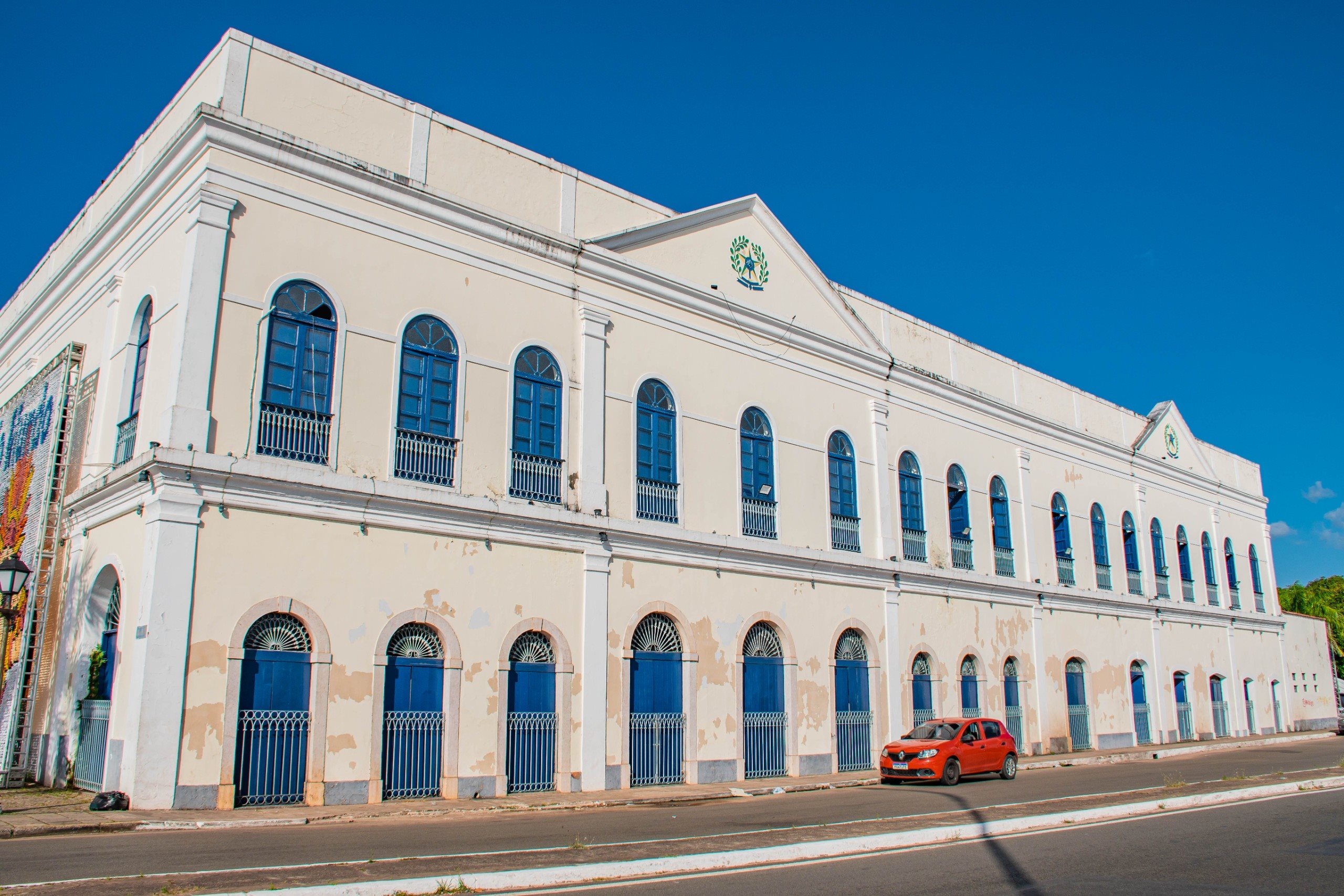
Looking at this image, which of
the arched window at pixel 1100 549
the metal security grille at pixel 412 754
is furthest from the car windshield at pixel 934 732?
the arched window at pixel 1100 549

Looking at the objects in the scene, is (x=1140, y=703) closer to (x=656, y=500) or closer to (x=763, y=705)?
(x=763, y=705)

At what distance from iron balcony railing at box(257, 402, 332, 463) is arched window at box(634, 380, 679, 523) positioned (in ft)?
18.1

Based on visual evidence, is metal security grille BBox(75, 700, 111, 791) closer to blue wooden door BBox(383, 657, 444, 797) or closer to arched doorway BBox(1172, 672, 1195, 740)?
blue wooden door BBox(383, 657, 444, 797)

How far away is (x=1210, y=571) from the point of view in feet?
115

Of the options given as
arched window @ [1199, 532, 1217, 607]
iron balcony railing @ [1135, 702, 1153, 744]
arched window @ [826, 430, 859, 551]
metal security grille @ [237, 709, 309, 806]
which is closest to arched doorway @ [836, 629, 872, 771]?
arched window @ [826, 430, 859, 551]

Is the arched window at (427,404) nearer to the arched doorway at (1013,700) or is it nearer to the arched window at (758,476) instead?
the arched window at (758,476)

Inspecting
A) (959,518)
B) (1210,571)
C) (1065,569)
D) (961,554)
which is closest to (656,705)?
(961,554)

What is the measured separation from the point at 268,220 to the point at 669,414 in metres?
7.51

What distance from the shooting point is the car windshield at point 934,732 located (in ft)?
60.1

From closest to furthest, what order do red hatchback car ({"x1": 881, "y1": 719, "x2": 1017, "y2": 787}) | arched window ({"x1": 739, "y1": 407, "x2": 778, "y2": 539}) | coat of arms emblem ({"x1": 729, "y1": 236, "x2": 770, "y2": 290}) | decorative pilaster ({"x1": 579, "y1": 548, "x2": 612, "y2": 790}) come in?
decorative pilaster ({"x1": 579, "y1": 548, "x2": 612, "y2": 790}) → red hatchback car ({"x1": 881, "y1": 719, "x2": 1017, "y2": 787}) → arched window ({"x1": 739, "y1": 407, "x2": 778, "y2": 539}) → coat of arms emblem ({"x1": 729, "y1": 236, "x2": 770, "y2": 290})

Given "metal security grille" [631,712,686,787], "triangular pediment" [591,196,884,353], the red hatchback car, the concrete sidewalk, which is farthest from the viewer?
"triangular pediment" [591,196,884,353]

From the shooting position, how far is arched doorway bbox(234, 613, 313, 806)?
1247 cm

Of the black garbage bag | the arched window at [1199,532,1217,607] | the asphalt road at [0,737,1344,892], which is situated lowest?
the asphalt road at [0,737,1344,892]

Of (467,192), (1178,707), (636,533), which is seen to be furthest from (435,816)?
(1178,707)
